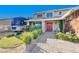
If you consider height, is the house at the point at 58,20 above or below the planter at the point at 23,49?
above

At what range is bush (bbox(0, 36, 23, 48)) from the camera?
3.20 meters

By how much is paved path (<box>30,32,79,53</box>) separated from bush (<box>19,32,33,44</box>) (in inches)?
4.7

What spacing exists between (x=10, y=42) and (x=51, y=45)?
0.61 metres

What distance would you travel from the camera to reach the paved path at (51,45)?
3201mm

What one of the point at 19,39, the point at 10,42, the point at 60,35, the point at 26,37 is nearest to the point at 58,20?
the point at 60,35

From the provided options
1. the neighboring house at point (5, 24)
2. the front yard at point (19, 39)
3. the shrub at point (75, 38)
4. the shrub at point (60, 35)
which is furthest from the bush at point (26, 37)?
the shrub at point (75, 38)

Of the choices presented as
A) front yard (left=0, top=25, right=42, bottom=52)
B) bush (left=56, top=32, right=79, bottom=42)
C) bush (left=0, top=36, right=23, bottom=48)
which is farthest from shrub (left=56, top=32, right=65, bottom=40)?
bush (left=0, top=36, right=23, bottom=48)

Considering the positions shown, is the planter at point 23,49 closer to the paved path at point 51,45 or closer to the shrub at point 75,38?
the paved path at point 51,45

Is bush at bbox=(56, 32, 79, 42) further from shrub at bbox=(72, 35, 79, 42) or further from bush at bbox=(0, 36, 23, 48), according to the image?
bush at bbox=(0, 36, 23, 48)

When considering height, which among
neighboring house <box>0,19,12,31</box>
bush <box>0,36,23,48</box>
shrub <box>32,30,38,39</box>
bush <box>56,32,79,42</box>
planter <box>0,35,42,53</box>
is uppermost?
neighboring house <box>0,19,12,31</box>

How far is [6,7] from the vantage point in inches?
126

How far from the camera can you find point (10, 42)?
10.5 feet

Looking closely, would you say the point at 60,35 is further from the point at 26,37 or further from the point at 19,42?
the point at 19,42

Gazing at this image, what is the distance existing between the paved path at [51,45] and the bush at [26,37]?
0.39 feet
